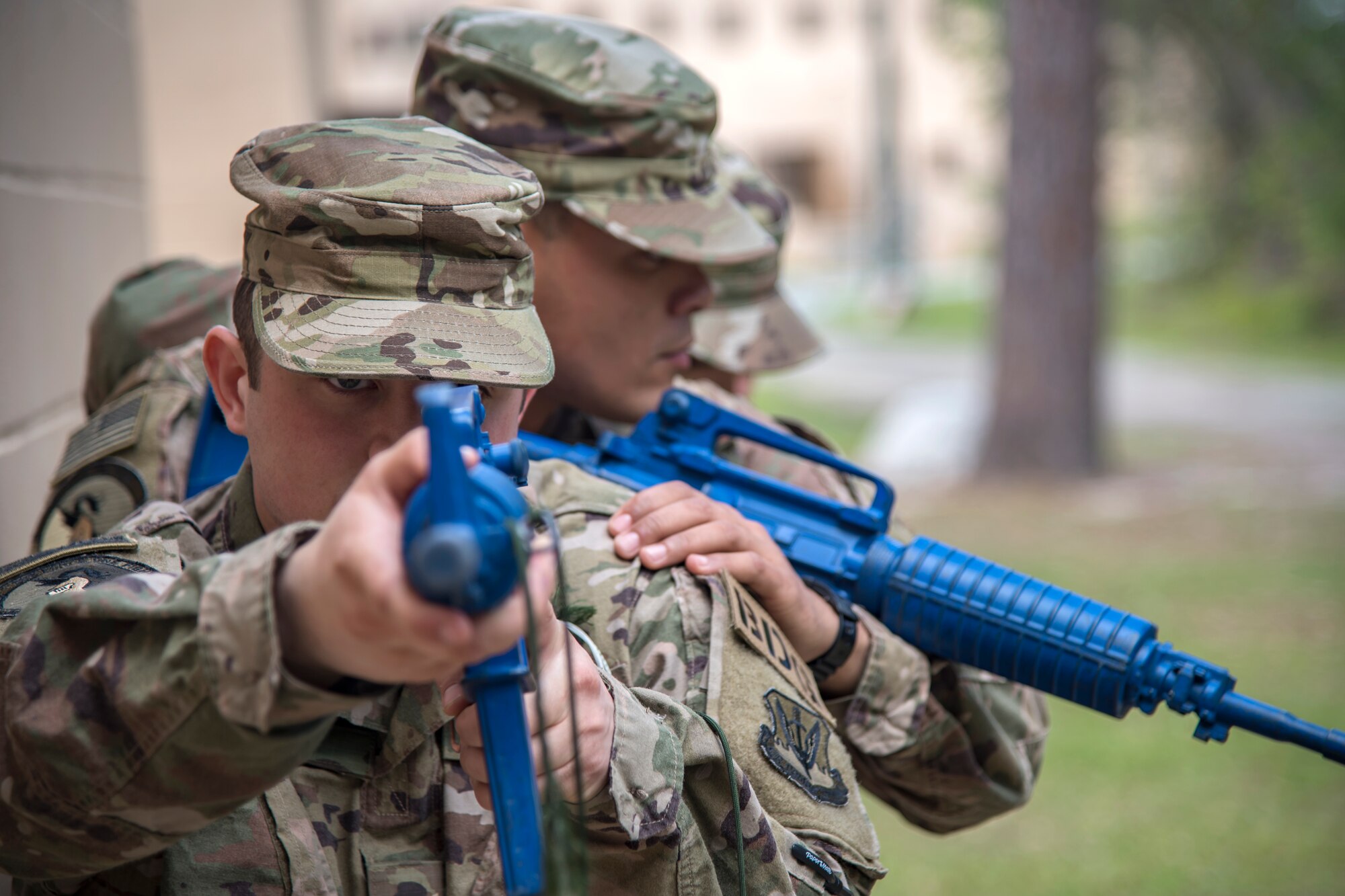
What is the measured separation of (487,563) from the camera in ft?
3.32

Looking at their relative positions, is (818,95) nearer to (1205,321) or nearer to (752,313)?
(1205,321)

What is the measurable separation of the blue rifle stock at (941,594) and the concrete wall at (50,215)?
1213 millimetres

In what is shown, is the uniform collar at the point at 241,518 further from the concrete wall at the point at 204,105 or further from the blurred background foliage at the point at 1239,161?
the blurred background foliage at the point at 1239,161

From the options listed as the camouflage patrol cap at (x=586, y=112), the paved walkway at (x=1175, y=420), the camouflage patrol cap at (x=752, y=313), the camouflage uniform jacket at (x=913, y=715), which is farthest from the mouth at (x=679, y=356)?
the paved walkway at (x=1175, y=420)

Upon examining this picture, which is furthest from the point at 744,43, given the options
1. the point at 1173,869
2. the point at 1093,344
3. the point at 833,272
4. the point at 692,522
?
the point at 692,522

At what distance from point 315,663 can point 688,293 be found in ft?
5.57

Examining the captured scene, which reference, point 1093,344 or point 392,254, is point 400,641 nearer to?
point 392,254

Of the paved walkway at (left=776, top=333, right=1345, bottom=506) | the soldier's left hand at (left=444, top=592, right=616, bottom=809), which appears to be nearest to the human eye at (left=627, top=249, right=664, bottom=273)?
the soldier's left hand at (left=444, top=592, right=616, bottom=809)

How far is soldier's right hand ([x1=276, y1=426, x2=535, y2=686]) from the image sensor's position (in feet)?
3.34

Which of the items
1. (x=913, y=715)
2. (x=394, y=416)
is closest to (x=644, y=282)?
(x=913, y=715)

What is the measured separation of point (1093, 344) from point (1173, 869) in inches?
235

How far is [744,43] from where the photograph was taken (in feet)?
113

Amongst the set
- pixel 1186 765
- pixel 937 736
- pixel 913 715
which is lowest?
pixel 1186 765

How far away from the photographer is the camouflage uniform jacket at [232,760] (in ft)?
3.82
